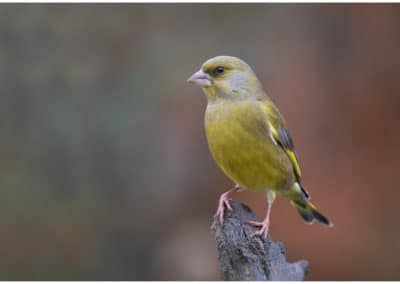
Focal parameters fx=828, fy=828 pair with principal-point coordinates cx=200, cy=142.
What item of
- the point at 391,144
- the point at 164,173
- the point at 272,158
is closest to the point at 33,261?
the point at 164,173

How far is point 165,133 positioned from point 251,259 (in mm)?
5287

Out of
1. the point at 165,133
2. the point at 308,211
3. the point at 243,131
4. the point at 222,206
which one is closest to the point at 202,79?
the point at 243,131

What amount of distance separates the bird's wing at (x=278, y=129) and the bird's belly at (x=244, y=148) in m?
0.07

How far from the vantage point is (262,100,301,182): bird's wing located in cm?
516

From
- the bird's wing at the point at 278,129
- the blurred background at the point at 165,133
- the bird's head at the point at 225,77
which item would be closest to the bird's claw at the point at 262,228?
the bird's wing at the point at 278,129

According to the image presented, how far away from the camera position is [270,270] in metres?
4.33

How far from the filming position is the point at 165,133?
31.3 feet

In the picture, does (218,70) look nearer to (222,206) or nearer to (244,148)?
(244,148)

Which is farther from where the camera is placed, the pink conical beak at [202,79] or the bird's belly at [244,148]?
the pink conical beak at [202,79]

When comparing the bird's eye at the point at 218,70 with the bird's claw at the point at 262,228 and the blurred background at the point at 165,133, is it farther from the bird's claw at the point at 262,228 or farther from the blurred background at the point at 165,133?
the blurred background at the point at 165,133

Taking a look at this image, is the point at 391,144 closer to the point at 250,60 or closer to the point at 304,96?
the point at 304,96

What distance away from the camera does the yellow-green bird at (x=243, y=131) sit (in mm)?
4844

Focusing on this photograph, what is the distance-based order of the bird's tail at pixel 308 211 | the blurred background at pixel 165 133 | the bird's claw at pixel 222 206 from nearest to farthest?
the bird's claw at pixel 222 206, the bird's tail at pixel 308 211, the blurred background at pixel 165 133

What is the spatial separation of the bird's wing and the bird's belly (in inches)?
2.7
